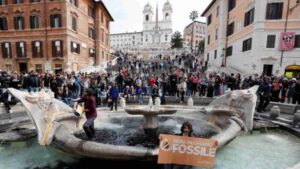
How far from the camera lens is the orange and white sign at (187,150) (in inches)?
147

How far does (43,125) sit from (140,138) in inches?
117

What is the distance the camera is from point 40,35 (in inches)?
1087

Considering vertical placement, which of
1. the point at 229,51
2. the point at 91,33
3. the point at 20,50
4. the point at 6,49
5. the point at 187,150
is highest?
the point at 91,33

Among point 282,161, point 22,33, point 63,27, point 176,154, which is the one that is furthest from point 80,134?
point 22,33

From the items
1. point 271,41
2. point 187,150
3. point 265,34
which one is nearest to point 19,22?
point 265,34

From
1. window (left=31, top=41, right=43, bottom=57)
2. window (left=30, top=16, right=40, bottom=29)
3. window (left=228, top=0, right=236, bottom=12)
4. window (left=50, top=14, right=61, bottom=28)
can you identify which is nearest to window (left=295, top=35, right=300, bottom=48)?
window (left=228, top=0, right=236, bottom=12)

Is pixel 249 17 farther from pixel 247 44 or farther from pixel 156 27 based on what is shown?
pixel 156 27

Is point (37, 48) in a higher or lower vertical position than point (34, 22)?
lower

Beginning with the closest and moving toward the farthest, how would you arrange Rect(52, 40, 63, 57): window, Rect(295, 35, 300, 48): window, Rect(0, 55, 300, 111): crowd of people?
Rect(0, 55, 300, 111): crowd of people < Rect(295, 35, 300, 48): window < Rect(52, 40, 63, 57): window

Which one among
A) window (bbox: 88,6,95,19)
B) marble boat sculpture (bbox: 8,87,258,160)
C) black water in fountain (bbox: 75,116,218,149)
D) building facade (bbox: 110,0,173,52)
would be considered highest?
building facade (bbox: 110,0,173,52)

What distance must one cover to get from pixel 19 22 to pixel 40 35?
362cm

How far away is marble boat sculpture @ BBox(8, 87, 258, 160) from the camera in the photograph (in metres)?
4.92

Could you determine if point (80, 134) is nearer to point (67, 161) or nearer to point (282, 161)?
point (67, 161)

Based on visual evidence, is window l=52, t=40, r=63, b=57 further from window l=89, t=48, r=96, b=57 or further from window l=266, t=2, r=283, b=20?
window l=266, t=2, r=283, b=20
